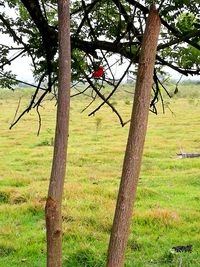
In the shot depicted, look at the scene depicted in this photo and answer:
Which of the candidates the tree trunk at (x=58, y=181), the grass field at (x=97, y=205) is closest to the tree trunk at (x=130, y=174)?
the tree trunk at (x=58, y=181)

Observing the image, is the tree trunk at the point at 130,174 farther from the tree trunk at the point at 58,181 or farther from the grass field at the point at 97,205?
the grass field at the point at 97,205

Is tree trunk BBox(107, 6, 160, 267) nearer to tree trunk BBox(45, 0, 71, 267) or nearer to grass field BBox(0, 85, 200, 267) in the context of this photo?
tree trunk BBox(45, 0, 71, 267)

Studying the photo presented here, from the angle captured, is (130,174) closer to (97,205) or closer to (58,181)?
(58,181)

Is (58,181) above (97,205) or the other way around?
above

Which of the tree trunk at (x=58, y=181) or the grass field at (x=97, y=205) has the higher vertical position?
the tree trunk at (x=58, y=181)

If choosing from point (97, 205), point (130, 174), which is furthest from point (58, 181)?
point (97, 205)

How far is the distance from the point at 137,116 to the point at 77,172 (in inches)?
480

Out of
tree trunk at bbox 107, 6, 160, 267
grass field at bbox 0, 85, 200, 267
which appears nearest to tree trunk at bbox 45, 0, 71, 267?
tree trunk at bbox 107, 6, 160, 267

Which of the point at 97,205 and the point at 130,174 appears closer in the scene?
the point at 130,174

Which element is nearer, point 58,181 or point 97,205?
point 58,181

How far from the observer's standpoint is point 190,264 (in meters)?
6.30

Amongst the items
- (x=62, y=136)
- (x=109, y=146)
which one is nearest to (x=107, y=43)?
(x=62, y=136)

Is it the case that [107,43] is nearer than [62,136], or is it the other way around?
[62,136]

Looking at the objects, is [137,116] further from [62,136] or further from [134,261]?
[134,261]
